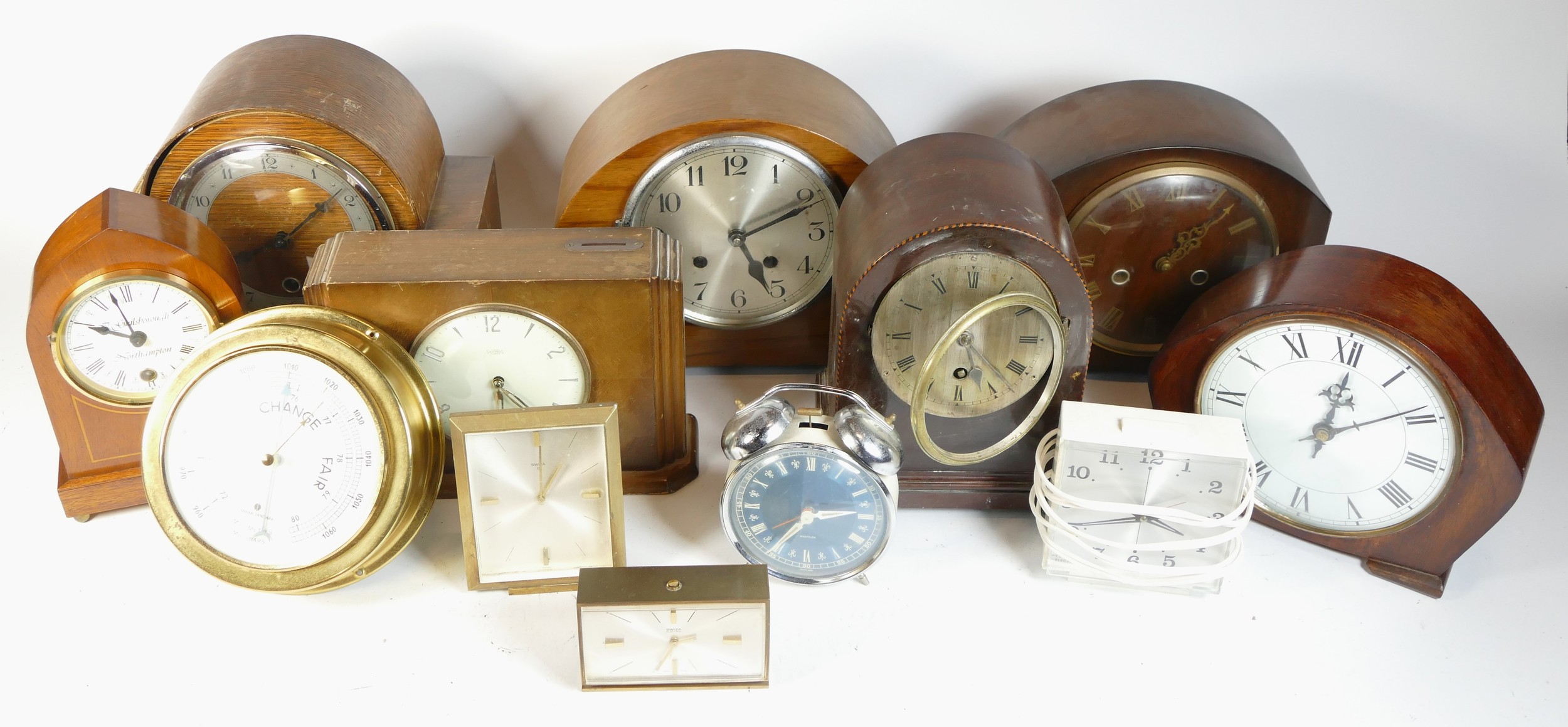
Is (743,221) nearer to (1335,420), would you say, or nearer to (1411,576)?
(1335,420)

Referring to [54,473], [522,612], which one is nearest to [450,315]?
[522,612]

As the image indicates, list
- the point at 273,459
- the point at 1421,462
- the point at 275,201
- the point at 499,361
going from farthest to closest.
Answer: the point at 275,201 → the point at 499,361 → the point at 1421,462 → the point at 273,459

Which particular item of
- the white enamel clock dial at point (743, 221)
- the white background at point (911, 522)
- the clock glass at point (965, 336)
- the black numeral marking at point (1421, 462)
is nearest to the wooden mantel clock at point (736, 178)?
the white enamel clock dial at point (743, 221)

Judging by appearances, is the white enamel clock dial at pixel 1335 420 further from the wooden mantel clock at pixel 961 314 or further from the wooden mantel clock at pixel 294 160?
the wooden mantel clock at pixel 294 160

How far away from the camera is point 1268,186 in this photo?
8.02 feet

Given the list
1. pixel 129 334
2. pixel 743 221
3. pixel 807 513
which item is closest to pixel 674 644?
pixel 807 513

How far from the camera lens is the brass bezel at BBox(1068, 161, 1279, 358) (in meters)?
2.42

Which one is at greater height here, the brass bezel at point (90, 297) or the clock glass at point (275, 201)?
the clock glass at point (275, 201)

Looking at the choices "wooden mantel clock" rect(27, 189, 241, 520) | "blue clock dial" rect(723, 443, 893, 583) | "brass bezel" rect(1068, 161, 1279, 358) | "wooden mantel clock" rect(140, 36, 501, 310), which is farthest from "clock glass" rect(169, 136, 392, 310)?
"brass bezel" rect(1068, 161, 1279, 358)

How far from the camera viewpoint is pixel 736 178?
2.48 m

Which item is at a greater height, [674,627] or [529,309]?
[529,309]

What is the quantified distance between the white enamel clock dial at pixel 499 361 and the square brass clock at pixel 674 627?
485 mm

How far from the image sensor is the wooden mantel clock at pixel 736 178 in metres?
2.41

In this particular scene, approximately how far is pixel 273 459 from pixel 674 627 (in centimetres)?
79
